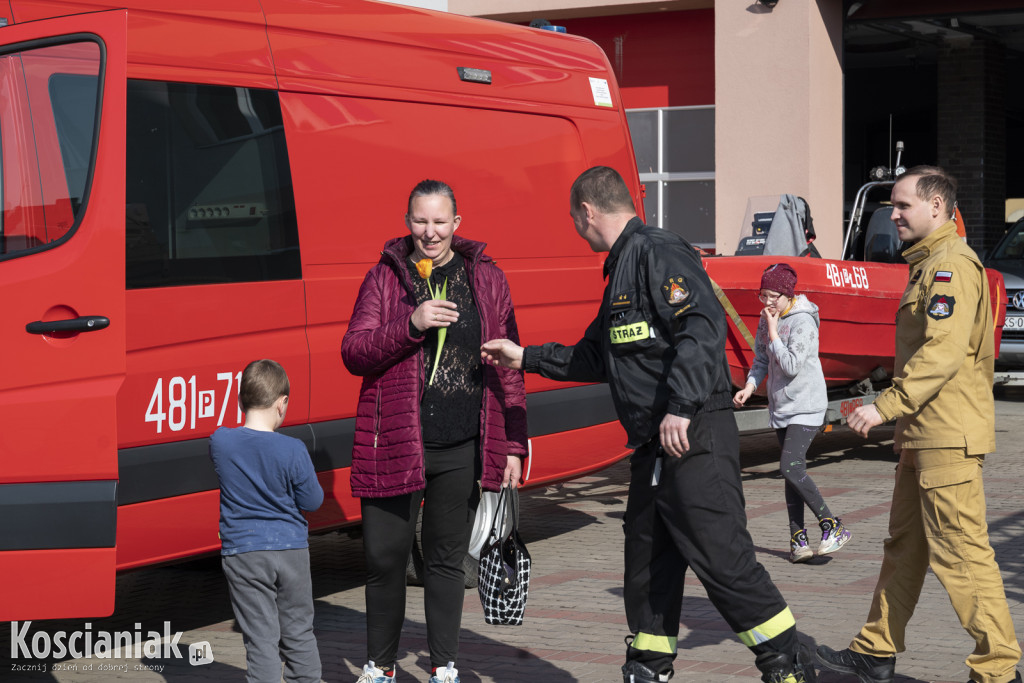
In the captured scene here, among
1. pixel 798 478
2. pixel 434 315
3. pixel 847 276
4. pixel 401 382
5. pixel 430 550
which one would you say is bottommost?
pixel 798 478

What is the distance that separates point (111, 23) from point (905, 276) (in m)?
7.39

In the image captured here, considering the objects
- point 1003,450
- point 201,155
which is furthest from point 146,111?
point 1003,450

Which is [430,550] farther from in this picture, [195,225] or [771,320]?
[771,320]

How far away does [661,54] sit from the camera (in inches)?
672

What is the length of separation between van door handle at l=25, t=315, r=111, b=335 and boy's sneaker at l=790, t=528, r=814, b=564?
13.3 ft

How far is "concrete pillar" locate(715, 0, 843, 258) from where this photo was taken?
15523 mm

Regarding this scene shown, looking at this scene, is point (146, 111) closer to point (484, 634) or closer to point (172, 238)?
point (172, 238)

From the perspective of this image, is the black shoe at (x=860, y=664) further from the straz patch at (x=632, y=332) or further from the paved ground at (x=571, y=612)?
the straz patch at (x=632, y=332)

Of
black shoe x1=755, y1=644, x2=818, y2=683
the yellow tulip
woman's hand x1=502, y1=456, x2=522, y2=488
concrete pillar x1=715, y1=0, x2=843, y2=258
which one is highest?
concrete pillar x1=715, y1=0, x2=843, y2=258

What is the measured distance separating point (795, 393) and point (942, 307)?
2956mm

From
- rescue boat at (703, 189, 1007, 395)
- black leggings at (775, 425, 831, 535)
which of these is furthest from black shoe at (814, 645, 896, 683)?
rescue boat at (703, 189, 1007, 395)

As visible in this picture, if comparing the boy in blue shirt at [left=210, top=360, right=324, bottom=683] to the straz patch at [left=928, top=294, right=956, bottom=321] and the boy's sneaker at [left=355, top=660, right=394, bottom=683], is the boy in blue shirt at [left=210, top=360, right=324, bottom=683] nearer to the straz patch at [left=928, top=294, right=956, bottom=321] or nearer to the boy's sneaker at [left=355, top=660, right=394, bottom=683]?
the boy's sneaker at [left=355, top=660, right=394, bottom=683]

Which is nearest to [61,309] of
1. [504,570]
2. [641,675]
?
[504,570]

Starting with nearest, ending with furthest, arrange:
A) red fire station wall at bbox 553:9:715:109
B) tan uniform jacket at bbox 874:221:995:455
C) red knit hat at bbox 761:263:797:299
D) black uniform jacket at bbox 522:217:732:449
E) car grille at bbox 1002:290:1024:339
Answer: black uniform jacket at bbox 522:217:732:449 → tan uniform jacket at bbox 874:221:995:455 → red knit hat at bbox 761:263:797:299 → car grille at bbox 1002:290:1024:339 → red fire station wall at bbox 553:9:715:109
